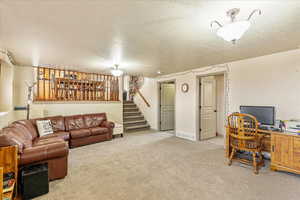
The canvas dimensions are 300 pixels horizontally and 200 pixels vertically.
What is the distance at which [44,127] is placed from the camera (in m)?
3.86

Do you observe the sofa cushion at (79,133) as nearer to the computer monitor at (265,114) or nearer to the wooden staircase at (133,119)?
the wooden staircase at (133,119)

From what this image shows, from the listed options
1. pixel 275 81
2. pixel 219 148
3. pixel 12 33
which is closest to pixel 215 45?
pixel 275 81

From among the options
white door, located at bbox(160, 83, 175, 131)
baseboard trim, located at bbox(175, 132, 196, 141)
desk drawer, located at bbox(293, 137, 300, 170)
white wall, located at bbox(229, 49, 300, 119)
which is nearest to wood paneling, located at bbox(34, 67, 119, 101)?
white door, located at bbox(160, 83, 175, 131)

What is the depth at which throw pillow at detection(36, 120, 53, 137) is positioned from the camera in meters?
3.78

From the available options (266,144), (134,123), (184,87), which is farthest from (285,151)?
(134,123)

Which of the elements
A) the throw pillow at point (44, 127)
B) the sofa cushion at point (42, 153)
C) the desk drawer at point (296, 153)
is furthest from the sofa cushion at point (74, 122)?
the desk drawer at point (296, 153)

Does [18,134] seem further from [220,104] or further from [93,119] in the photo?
[220,104]

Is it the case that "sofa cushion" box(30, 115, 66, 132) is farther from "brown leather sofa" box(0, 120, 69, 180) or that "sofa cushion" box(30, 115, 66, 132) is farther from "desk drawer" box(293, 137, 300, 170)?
"desk drawer" box(293, 137, 300, 170)

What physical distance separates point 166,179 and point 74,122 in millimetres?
3479

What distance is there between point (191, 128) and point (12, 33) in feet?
15.7

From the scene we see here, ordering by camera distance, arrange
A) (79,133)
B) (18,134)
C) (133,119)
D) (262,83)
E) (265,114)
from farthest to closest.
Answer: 1. (133,119)
2. (79,133)
3. (262,83)
4. (265,114)
5. (18,134)

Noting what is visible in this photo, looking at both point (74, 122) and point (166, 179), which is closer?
point (166, 179)

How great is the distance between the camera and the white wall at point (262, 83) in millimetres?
2924

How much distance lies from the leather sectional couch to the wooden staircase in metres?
1.28
